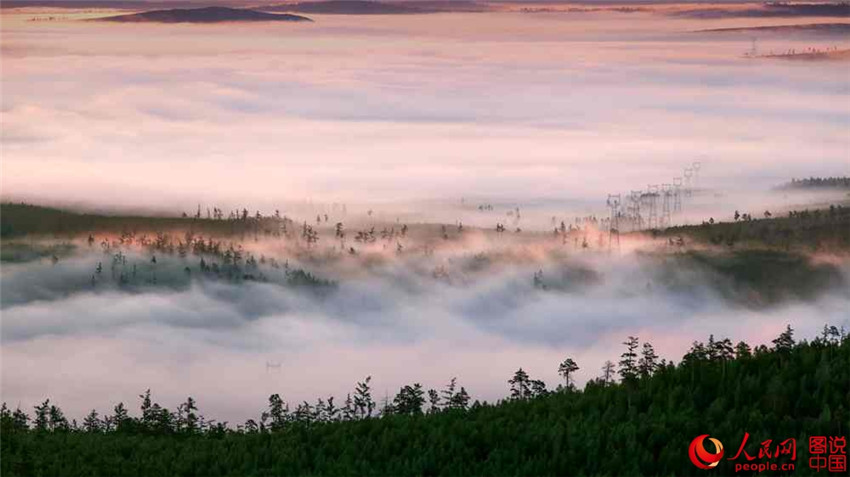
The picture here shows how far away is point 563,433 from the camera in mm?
19781

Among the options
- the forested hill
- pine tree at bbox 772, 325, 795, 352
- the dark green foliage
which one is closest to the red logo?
the forested hill

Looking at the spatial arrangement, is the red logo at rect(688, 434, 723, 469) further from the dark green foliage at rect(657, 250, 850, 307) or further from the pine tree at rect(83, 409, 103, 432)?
the dark green foliage at rect(657, 250, 850, 307)

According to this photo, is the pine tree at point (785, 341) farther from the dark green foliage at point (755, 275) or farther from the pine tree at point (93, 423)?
the dark green foliage at point (755, 275)

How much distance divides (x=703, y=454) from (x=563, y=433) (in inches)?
90.1

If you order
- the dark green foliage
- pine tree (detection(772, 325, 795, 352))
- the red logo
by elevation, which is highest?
the dark green foliage

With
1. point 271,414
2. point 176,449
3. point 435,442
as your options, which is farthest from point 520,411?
point 271,414

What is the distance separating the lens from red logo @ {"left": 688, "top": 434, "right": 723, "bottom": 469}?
18.5 meters

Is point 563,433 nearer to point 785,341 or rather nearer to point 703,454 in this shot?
point 703,454

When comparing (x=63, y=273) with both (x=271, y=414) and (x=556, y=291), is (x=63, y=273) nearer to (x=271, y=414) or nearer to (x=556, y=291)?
(x=556, y=291)

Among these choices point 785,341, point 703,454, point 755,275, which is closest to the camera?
point 703,454

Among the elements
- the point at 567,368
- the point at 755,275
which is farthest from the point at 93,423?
the point at 755,275

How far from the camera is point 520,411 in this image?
2189 cm

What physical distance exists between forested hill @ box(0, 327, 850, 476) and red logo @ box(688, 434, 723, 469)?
0.13 metres

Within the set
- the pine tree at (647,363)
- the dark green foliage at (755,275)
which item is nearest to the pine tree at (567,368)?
the pine tree at (647,363)
